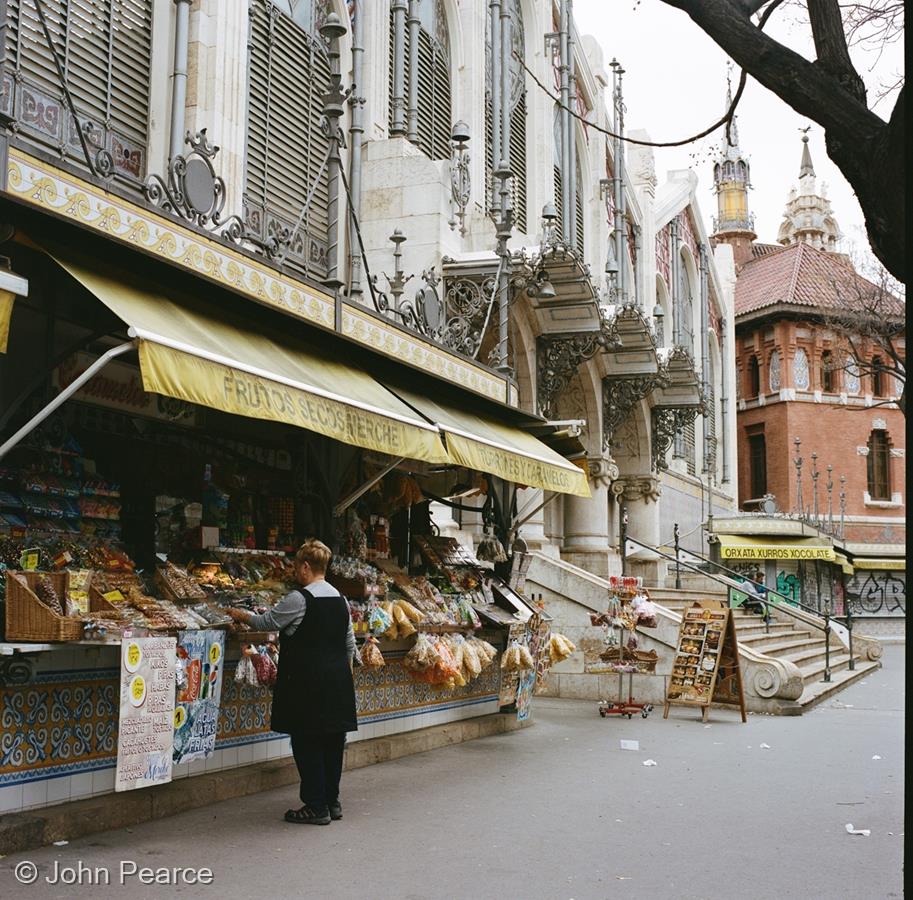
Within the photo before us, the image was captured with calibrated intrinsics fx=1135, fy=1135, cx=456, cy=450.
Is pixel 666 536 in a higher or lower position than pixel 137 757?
higher

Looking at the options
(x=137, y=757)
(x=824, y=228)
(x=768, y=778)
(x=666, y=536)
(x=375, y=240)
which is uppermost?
(x=824, y=228)

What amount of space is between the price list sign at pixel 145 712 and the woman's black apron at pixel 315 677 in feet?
2.33

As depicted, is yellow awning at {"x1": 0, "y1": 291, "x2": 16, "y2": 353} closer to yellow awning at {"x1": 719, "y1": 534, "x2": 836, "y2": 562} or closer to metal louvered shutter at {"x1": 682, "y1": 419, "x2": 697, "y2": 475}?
metal louvered shutter at {"x1": 682, "y1": 419, "x2": 697, "y2": 475}

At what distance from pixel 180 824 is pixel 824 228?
85.4m

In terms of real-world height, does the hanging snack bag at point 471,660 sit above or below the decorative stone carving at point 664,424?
below

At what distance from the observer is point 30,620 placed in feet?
20.0

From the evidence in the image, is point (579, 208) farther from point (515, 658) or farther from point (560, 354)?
point (515, 658)

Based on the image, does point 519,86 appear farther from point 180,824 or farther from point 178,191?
point 180,824

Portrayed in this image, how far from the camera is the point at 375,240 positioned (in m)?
15.3

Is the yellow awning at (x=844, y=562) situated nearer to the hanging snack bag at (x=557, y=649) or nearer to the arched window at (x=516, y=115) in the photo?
the arched window at (x=516, y=115)

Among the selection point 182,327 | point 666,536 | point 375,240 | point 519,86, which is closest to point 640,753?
point 182,327

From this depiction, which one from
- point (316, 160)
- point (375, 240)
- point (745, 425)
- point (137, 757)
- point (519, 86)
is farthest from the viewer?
point (745, 425)

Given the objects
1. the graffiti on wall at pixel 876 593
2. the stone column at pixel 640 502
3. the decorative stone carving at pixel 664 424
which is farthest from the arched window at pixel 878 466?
the stone column at pixel 640 502

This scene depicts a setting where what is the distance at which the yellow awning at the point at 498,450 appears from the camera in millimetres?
9129
